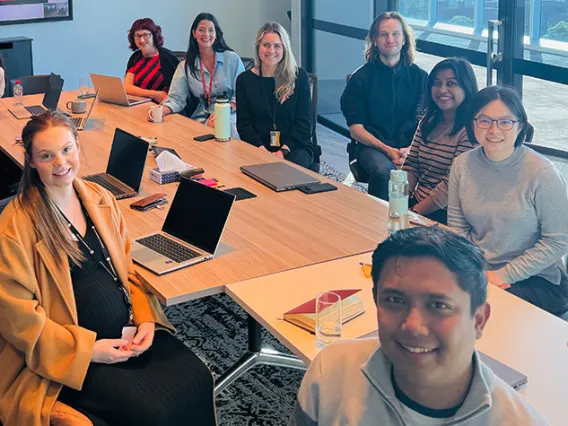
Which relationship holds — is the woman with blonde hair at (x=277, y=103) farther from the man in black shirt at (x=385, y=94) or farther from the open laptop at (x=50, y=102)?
the open laptop at (x=50, y=102)

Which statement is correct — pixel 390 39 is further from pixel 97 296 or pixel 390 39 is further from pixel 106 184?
pixel 97 296

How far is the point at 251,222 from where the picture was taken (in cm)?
294

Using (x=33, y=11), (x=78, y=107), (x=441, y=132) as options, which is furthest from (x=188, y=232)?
(x=33, y=11)

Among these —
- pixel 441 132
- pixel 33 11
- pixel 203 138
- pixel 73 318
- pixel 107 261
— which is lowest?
pixel 73 318

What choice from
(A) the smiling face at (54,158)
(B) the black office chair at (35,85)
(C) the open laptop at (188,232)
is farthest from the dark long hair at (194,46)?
(A) the smiling face at (54,158)

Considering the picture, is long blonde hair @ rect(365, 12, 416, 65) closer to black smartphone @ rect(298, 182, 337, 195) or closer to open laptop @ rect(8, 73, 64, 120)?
black smartphone @ rect(298, 182, 337, 195)

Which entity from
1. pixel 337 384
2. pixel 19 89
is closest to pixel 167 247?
pixel 337 384

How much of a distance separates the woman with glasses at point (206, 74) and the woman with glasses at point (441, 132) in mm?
1556

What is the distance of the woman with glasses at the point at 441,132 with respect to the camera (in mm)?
3402

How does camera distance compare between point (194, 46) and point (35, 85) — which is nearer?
point (194, 46)

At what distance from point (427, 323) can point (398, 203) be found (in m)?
1.62

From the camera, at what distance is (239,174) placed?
11.6 ft

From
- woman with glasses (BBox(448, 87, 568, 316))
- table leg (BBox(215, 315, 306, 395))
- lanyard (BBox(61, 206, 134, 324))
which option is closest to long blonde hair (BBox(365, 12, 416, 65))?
woman with glasses (BBox(448, 87, 568, 316))

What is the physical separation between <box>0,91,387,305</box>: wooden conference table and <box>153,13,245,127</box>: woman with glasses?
0.67 m
